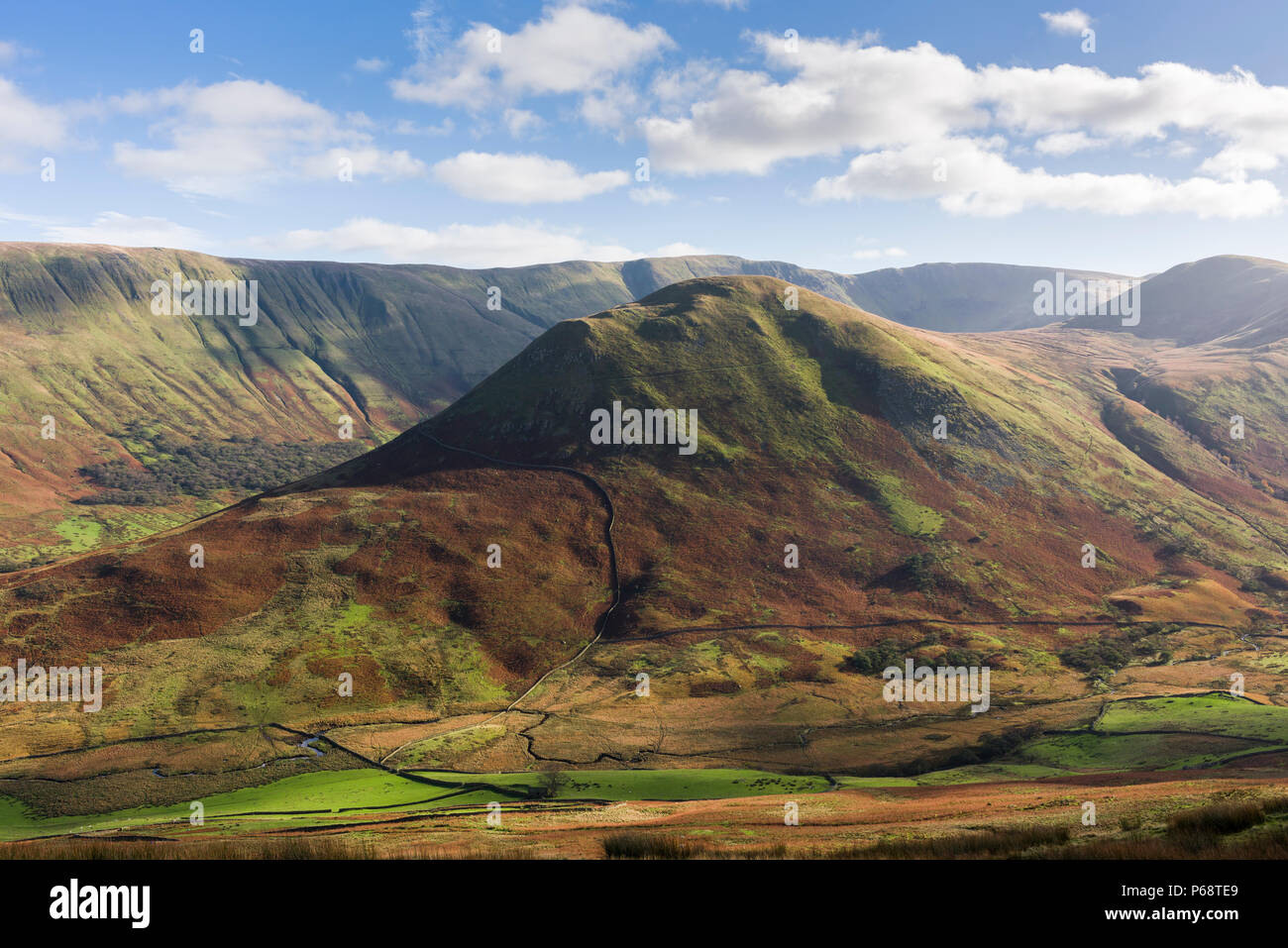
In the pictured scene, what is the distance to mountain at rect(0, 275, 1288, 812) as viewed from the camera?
78438 millimetres

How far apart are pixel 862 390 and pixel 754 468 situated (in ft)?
121

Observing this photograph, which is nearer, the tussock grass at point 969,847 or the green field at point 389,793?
the tussock grass at point 969,847

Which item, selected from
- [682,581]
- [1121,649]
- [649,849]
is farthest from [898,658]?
[649,849]

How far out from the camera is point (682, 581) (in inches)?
4498

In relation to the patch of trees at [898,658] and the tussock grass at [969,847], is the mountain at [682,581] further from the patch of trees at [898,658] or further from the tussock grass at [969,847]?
the tussock grass at [969,847]

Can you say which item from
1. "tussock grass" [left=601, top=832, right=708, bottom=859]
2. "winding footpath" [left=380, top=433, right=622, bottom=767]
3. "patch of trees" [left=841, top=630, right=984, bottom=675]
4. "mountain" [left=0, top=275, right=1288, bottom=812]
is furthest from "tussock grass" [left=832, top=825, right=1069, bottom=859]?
"patch of trees" [left=841, top=630, right=984, bottom=675]

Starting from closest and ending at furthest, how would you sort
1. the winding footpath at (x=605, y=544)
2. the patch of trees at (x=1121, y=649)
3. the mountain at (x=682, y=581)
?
the mountain at (x=682, y=581), the winding footpath at (x=605, y=544), the patch of trees at (x=1121, y=649)

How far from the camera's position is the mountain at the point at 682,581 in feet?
257

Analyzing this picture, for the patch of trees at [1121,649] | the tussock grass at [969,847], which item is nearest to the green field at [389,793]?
the tussock grass at [969,847]

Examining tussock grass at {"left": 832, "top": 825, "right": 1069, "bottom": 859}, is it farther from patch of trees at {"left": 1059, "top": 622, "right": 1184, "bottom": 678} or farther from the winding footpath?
patch of trees at {"left": 1059, "top": 622, "right": 1184, "bottom": 678}

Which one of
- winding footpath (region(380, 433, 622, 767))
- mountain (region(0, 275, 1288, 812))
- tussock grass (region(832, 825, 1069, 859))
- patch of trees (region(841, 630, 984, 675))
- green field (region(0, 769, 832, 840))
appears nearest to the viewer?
tussock grass (region(832, 825, 1069, 859))

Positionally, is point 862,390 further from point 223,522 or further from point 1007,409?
point 223,522

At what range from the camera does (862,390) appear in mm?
156000
